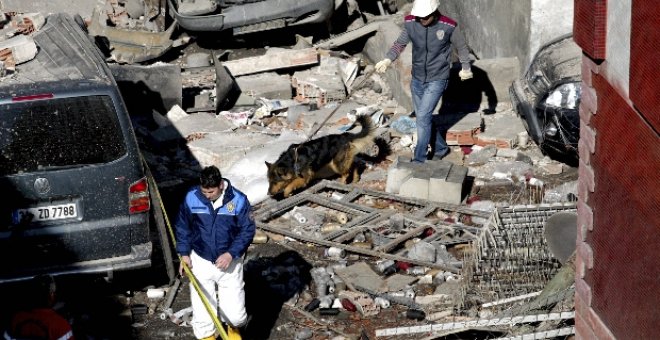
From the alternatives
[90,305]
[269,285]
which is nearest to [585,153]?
[269,285]

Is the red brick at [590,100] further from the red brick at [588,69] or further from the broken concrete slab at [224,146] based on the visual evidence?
the broken concrete slab at [224,146]

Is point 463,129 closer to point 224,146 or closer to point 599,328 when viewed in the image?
point 224,146

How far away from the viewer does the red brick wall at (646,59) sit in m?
5.54

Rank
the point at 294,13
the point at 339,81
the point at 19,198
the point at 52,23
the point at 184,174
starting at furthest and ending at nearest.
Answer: the point at 294,13, the point at 339,81, the point at 184,174, the point at 52,23, the point at 19,198

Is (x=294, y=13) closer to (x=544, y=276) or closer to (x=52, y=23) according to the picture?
(x=52, y=23)

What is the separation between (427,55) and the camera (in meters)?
11.6

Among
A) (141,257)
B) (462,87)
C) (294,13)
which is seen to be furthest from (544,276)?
(294,13)

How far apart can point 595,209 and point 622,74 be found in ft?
3.82

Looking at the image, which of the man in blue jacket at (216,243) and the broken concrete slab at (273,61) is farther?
the broken concrete slab at (273,61)

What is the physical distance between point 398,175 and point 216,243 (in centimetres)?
406

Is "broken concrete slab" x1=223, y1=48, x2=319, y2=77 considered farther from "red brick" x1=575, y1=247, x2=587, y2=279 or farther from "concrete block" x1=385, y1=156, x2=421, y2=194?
"red brick" x1=575, y1=247, x2=587, y2=279

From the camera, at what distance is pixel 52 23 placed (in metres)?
11.4

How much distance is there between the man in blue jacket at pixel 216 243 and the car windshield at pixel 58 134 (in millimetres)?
1147

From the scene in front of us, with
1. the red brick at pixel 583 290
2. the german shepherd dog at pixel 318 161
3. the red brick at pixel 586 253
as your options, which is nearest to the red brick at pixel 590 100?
the red brick at pixel 586 253
